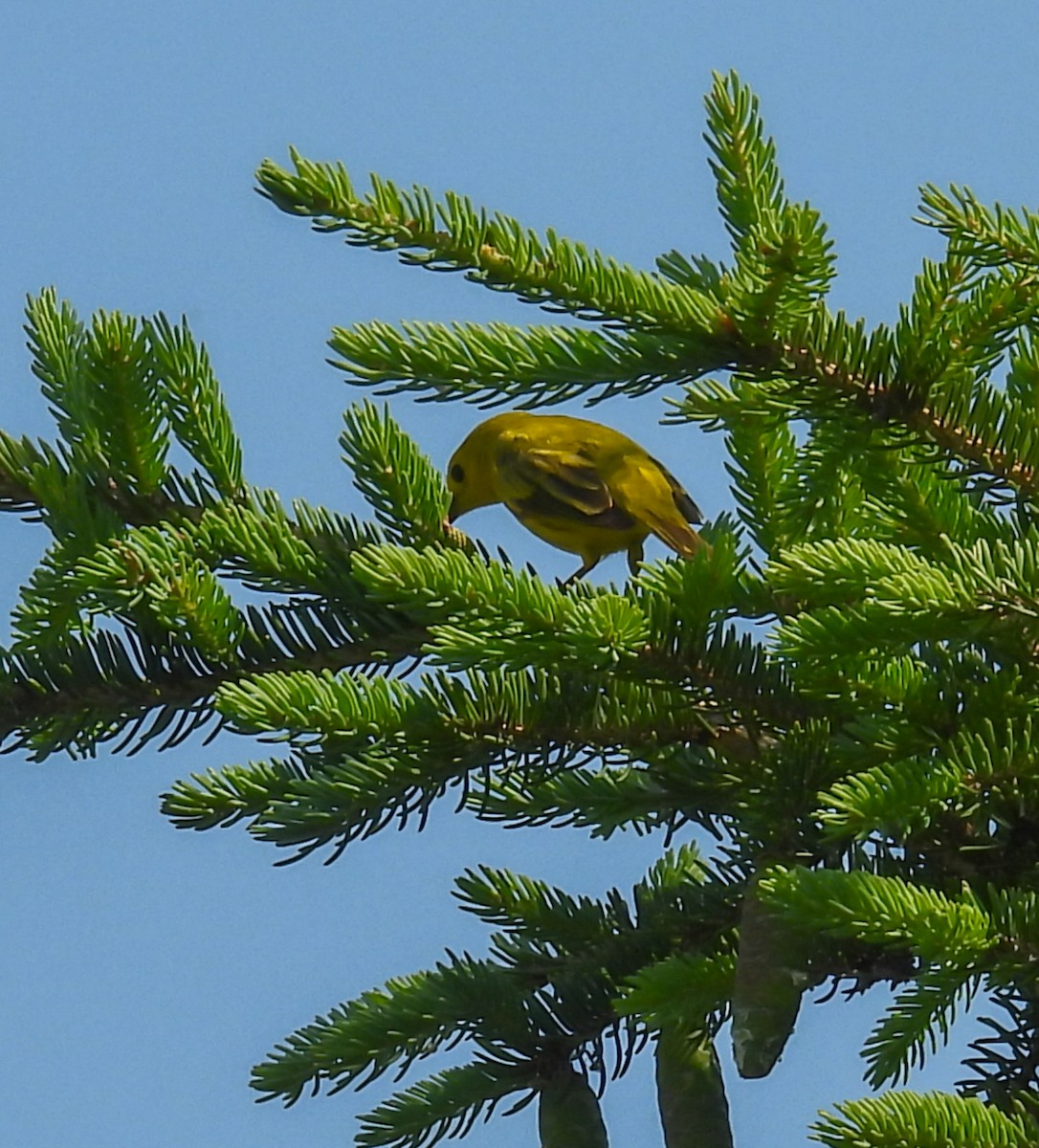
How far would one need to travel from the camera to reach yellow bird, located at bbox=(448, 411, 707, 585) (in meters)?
2.19

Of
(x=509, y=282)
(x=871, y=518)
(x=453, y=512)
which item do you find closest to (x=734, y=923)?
(x=871, y=518)

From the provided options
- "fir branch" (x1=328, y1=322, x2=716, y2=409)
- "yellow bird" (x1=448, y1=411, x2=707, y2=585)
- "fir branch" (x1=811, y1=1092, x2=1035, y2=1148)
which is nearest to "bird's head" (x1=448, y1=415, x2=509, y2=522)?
"yellow bird" (x1=448, y1=411, x2=707, y2=585)

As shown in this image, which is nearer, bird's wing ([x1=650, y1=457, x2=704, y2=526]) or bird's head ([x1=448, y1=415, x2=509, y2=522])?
bird's wing ([x1=650, y1=457, x2=704, y2=526])

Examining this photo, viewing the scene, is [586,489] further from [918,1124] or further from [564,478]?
[918,1124]

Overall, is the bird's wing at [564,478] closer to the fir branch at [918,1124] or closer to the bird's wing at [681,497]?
the bird's wing at [681,497]

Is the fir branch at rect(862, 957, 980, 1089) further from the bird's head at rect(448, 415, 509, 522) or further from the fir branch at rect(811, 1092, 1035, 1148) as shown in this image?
the bird's head at rect(448, 415, 509, 522)

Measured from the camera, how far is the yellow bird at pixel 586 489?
219 cm

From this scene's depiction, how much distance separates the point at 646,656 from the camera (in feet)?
4.11

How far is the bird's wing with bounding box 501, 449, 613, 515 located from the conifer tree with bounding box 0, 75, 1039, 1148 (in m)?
0.62

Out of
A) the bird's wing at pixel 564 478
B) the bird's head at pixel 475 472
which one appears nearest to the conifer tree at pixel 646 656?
the bird's wing at pixel 564 478

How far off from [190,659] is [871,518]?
60 centimetres

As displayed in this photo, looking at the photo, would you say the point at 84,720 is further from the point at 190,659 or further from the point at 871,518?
the point at 871,518

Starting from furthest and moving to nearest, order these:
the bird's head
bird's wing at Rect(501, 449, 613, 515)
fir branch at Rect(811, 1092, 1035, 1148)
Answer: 1. the bird's head
2. bird's wing at Rect(501, 449, 613, 515)
3. fir branch at Rect(811, 1092, 1035, 1148)

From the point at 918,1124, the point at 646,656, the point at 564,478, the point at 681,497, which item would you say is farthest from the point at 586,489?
the point at 918,1124
